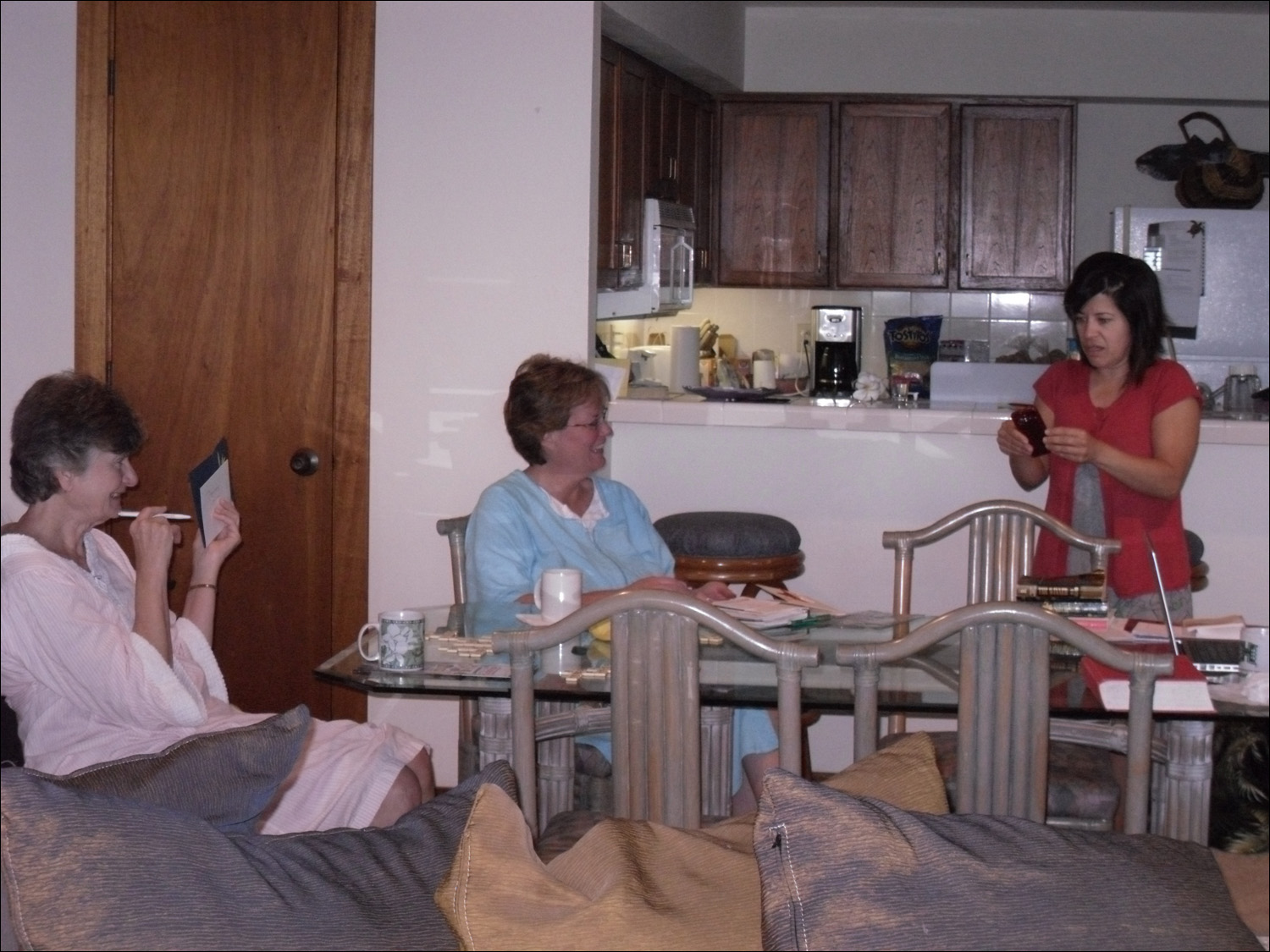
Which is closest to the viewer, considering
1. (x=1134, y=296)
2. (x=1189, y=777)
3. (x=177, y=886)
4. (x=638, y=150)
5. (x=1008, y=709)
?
(x=177, y=886)

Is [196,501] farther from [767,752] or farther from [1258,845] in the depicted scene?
[1258,845]

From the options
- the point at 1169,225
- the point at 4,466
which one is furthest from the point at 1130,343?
the point at 1169,225

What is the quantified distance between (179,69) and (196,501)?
1.83m

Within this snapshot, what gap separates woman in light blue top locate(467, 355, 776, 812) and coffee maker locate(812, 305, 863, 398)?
2.61m

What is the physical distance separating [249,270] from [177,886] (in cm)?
296


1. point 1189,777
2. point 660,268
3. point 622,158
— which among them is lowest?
point 1189,777

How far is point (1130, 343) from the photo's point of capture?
3.15 meters

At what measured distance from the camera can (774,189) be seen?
619 cm

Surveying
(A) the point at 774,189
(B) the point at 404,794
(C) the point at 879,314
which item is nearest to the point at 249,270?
(B) the point at 404,794

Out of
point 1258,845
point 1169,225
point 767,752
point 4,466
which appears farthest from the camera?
point 1169,225

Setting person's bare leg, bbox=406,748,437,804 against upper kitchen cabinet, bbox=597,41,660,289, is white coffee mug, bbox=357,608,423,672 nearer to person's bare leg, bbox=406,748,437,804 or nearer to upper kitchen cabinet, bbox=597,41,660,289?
person's bare leg, bbox=406,748,437,804

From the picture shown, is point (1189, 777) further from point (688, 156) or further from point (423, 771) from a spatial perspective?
point (688, 156)

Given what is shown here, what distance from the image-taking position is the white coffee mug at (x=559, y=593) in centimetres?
261

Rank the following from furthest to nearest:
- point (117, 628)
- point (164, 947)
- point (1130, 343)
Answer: point (1130, 343), point (117, 628), point (164, 947)
